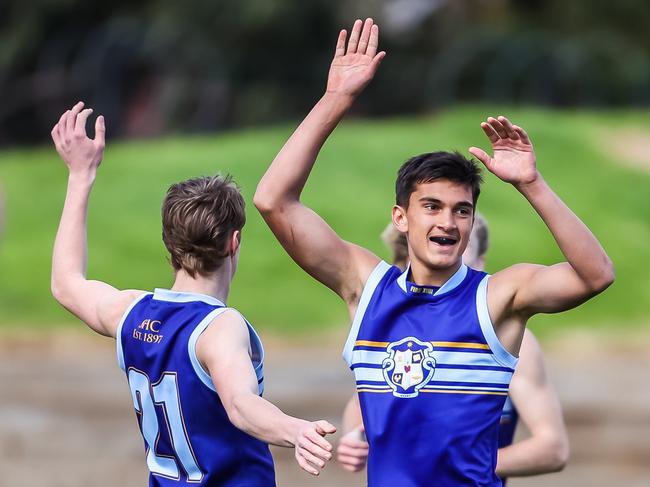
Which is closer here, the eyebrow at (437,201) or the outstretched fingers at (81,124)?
the eyebrow at (437,201)

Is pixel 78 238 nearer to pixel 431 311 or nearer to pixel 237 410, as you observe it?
pixel 237 410

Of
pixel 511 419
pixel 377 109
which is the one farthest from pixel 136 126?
pixel 511 419

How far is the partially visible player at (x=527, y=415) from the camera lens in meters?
5.00

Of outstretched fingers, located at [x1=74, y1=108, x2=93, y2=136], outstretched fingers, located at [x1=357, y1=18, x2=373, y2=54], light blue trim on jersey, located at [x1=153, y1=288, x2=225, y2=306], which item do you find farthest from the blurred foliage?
light blue trim on jersey, located at [x1=153, y1=288, x2=225, y2=306]

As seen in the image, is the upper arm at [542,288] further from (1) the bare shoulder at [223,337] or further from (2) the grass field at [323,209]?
(2) the grass field at [323,209]

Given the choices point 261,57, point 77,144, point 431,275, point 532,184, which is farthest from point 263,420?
point 261,57

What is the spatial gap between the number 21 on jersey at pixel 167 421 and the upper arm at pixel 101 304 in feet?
0.68

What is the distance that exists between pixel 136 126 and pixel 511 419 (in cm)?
3328

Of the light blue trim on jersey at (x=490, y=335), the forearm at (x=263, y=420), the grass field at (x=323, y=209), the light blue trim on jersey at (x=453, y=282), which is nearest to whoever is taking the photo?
the forearm at (x=263, y=420)

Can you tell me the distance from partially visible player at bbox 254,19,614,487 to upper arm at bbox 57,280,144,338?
61cm

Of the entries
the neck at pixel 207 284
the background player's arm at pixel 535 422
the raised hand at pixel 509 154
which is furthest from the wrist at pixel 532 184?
the background player's arm at pixel 535 422

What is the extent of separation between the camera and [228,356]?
13.3 feet

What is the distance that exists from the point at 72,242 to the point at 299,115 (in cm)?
3288

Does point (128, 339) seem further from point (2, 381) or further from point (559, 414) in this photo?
point (2, 381)
